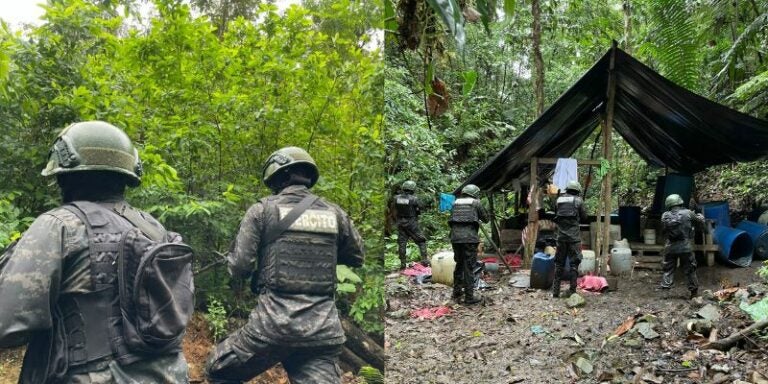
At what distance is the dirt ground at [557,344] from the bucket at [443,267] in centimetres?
29

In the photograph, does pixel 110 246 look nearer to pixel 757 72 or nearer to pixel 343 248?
pixel 343 248

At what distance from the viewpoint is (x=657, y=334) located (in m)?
2.89

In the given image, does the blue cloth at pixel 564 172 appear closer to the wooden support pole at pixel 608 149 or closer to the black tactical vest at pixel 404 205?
the wooden support pole at pixel 608 149

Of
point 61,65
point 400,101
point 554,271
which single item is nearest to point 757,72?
point 554,271

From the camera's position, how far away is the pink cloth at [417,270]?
3.28 meters

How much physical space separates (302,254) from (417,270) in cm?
199

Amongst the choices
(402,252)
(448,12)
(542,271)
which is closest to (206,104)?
(448,12)

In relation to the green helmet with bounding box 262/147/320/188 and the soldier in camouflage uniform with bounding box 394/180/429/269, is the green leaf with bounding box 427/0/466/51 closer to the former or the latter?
the green helmet with bounding box 262/147/320/188

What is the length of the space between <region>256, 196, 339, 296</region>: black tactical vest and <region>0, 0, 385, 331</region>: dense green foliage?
67mm

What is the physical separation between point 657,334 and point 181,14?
2.62 m

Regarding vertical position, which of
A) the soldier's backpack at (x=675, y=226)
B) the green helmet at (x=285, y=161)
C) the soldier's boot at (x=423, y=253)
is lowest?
the soldier's boot at (x=423, y=253)

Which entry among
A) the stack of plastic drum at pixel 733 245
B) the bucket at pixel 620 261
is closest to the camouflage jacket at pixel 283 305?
the bucket at pixel 620 261

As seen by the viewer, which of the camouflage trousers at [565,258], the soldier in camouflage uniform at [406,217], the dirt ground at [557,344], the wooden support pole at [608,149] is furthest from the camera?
the wooden support pole at [608,149]

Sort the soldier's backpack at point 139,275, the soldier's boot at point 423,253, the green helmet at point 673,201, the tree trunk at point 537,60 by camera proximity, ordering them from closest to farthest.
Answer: the soldier's backpack at point 139,275 → the tree trunk at point 537,60 → the soldier's boot at point 423,253 → the green helmet at point 673,201
